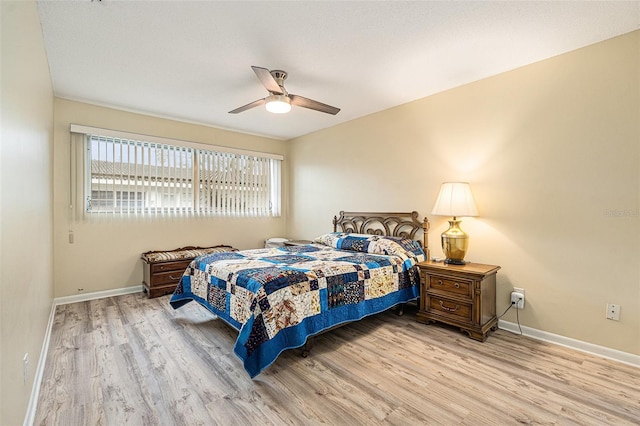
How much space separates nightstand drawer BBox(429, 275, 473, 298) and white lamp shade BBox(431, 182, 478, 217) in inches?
25.8

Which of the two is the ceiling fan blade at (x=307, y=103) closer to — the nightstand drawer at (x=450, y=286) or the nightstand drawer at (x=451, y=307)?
the nightstand drawer at (x=450, y=286)

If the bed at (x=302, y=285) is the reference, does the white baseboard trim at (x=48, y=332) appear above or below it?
below

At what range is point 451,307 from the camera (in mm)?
2902

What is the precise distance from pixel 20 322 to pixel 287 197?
4.57 metres

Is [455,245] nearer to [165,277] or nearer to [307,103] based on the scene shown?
[307,103]

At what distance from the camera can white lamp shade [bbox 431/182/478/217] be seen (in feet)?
9.80

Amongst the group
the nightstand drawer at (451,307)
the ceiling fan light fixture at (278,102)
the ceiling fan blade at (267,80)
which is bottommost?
the nightstand drawer at (451,307)

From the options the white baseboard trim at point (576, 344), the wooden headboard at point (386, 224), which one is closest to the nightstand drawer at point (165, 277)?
the wooden headboard at point (386, 224)

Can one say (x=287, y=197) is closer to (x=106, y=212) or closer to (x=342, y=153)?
(x=342, y=153)

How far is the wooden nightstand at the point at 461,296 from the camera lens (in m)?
2.72

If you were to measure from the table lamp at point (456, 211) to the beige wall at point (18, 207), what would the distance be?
10.4ft

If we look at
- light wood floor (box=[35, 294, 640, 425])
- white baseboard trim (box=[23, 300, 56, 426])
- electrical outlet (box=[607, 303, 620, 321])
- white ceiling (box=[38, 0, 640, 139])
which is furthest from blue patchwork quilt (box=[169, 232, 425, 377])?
white ceiling (box=[38, 0, 640, 139])

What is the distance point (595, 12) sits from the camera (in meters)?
2.11

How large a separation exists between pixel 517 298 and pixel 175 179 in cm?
467
